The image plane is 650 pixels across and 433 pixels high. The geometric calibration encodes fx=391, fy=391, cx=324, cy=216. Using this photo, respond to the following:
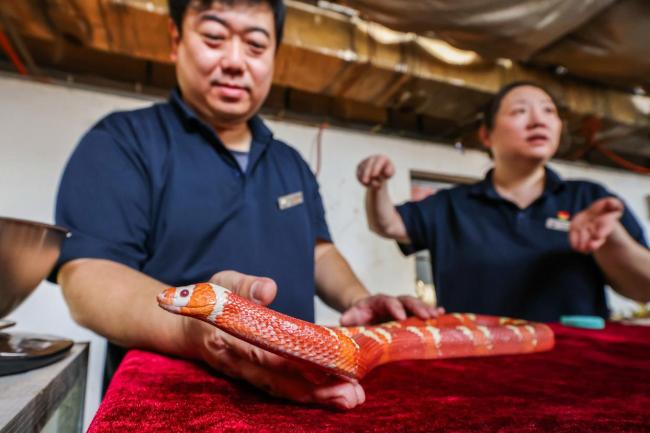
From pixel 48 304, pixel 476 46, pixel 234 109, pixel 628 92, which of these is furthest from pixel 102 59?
pixel 628 92

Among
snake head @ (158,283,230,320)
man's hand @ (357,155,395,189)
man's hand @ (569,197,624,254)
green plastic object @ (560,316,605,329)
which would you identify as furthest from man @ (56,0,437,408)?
green plastic object @ (560,316,605,329)

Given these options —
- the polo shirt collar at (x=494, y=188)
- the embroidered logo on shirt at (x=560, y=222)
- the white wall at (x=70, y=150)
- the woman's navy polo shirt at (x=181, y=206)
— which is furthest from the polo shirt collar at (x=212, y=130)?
the white wall at (x=70, y=150)

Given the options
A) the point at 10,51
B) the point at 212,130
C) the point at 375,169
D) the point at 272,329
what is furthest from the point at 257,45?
the point at 10,51

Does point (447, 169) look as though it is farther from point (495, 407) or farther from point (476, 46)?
point (495, 407)

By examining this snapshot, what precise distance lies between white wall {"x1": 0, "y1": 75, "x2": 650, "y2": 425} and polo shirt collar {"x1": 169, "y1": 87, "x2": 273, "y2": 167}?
1479 mm

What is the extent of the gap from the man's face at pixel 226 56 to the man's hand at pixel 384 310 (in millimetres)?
630

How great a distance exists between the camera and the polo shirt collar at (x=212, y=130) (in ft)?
3.52

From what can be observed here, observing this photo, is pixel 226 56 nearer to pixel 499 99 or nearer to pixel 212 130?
pixel 212 130

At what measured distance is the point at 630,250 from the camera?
4.59 feet

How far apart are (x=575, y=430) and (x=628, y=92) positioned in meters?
3.32

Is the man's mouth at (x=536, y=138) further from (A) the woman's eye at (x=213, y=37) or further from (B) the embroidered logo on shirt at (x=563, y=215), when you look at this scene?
(A) the woman's eye at (x=213, y=37)

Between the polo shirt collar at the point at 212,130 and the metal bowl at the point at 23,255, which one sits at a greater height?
the polo shirt collar at the point at 212,130

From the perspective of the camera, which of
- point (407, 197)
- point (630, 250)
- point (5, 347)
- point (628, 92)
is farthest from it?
point (407, 197)

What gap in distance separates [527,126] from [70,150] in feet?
7.85
